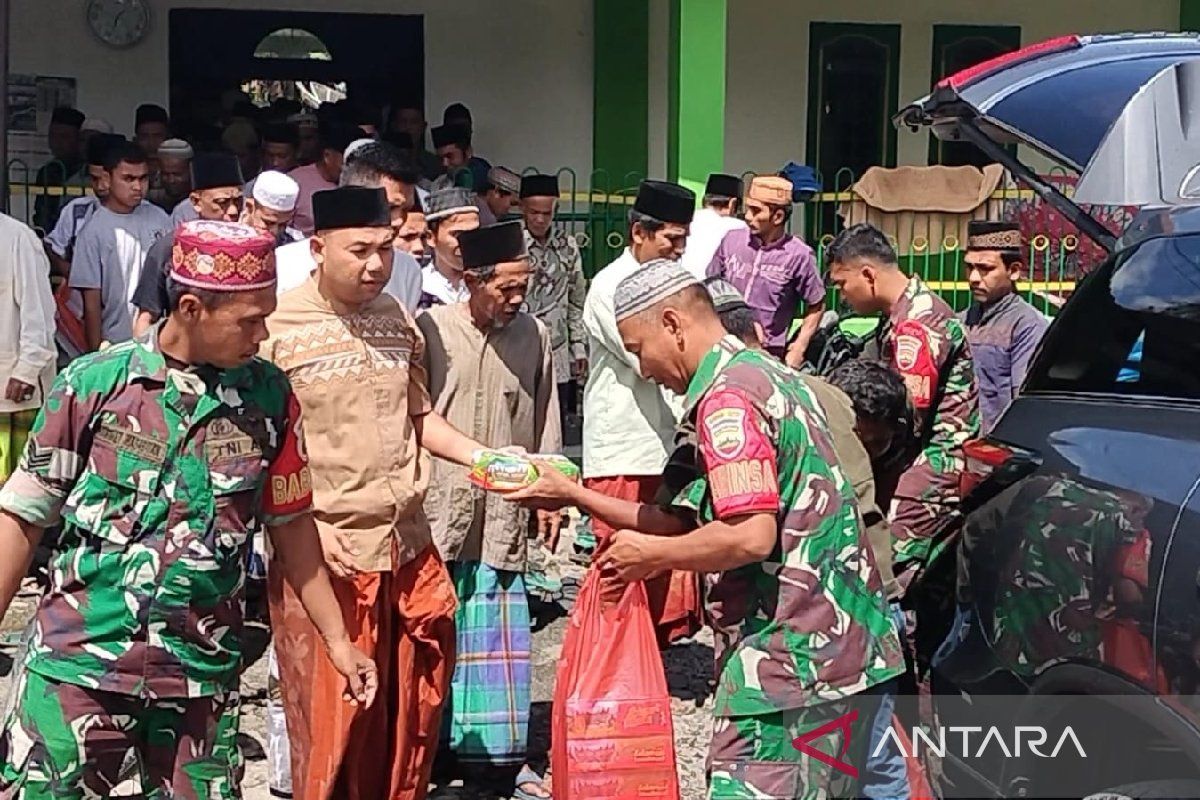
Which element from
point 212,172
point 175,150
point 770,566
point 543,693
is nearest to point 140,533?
point 770,566

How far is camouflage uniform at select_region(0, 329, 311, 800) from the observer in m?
3.40

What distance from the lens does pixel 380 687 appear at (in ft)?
16.0

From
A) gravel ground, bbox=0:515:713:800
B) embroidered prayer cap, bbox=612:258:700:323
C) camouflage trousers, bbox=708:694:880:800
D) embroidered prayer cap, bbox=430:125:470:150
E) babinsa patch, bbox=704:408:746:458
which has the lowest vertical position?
gravel ground, bbox=0:515:713:800

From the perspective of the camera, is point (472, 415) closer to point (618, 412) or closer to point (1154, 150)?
point (618, 412)

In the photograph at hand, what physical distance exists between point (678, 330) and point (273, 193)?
3.27m

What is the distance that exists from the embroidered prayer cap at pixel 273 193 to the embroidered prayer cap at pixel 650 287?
3.12m

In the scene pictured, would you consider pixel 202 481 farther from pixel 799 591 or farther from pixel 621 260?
pixel 621 260

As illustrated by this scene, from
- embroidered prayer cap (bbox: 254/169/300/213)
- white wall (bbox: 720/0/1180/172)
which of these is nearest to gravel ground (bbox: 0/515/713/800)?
embroidered prayer cap (bbox: 254/169/300/213)

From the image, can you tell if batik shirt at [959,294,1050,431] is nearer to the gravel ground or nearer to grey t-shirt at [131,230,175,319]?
the gravel ground

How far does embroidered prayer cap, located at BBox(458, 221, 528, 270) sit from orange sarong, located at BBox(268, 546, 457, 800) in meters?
0.95

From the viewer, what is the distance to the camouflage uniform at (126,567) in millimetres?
3404

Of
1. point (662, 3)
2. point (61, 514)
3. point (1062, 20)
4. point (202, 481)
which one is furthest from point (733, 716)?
point (1062, 20)

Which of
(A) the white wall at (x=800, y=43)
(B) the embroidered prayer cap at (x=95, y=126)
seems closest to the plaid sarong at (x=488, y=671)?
(B) the embroidered prayer cap at (x=95, y=126)

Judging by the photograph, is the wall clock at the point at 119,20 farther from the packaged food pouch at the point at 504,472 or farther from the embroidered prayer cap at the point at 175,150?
the packaged food pouch at the point at 504,472
